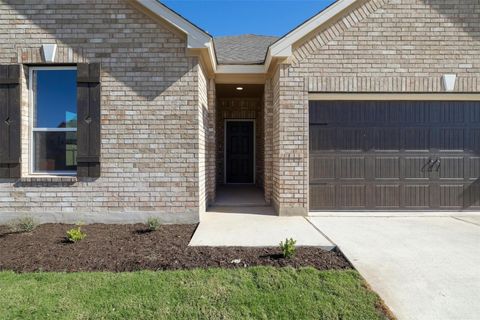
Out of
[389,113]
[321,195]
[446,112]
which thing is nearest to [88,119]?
[321,195]

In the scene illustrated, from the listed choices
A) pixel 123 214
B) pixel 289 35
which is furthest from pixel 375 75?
pixel 123 214

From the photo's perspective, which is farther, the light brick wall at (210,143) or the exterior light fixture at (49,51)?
the light brick wall at (210,143)

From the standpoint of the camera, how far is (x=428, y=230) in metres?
4.79

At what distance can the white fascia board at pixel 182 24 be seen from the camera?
16.3ft

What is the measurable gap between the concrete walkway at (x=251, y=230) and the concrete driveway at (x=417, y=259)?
311 mm

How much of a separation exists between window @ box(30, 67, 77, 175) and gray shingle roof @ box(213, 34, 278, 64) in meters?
3.26

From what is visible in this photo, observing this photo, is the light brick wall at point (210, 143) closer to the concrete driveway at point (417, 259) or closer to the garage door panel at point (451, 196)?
the concrete driveway at point (417, 259)

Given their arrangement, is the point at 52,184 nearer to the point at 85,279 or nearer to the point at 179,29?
the point at 85,279

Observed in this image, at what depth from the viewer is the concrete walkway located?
407 cm

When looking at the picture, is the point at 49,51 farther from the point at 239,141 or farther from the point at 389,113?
the point at 389,113

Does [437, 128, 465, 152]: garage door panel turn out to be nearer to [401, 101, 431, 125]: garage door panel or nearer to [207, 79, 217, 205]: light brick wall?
[401, 101, 431, 125]: garage door panel

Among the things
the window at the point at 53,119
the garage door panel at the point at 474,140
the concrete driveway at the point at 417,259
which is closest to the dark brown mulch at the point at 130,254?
the concrete driveway at the point at 417,259

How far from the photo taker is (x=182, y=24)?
5012mm

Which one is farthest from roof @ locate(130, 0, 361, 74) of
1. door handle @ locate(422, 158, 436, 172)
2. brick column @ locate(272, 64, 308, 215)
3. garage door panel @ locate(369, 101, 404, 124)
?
door handle @ locate(422, 158, 436, 172)
